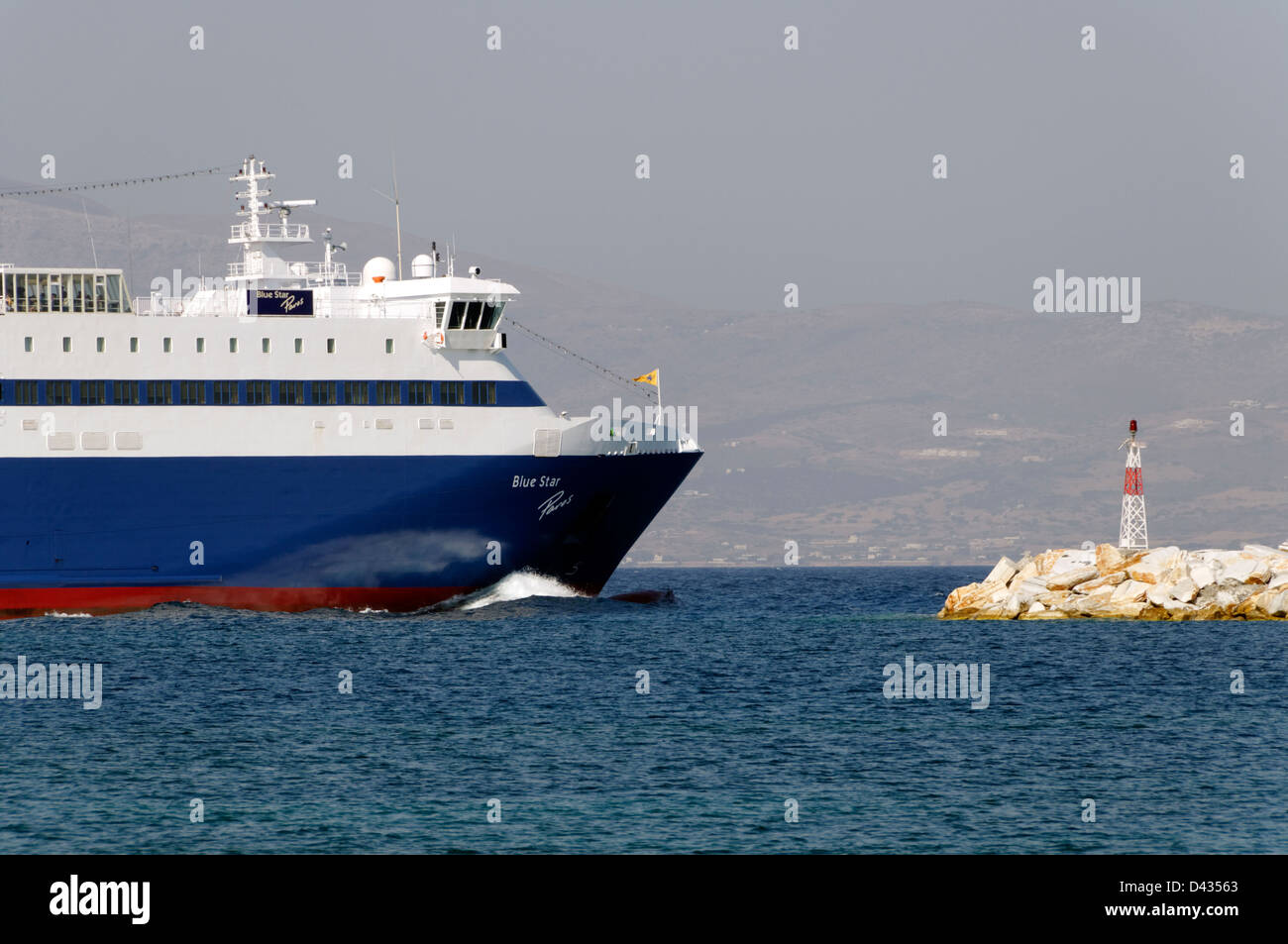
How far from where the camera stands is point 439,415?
51.3 m

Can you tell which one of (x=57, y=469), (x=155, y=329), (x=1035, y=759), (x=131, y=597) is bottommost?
(x=1035, y=759)

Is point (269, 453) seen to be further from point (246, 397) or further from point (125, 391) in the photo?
point (125, 391)

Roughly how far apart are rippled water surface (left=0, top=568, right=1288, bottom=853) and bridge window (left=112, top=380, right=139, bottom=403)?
6814 millimetres

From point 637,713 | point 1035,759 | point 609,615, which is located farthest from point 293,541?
point 1035,759

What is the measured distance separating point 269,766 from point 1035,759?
1422cm

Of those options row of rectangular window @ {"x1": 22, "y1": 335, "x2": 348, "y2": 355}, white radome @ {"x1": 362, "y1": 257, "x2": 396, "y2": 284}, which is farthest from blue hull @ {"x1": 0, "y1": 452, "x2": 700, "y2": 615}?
white radome @ {"x1": 362, "y1": 257, "x2": 396, "y2": 284}

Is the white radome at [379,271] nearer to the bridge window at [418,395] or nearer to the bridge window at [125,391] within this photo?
the bridge window at [418,395]

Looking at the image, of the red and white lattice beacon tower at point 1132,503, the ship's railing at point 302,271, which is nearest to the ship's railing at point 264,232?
the ship's railing at point 302,271

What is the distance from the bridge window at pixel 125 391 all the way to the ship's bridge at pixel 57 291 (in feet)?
8.00

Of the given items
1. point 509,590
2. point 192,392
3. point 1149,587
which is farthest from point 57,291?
point 1149,587

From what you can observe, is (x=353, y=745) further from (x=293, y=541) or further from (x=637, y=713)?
(x=293, y=541)

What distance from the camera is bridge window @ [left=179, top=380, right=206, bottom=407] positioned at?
50.5 meters

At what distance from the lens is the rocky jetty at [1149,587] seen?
61.9m

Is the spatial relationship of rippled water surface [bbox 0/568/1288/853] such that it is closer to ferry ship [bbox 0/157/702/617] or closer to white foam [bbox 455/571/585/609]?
white foam [bbox 455/571/585/609]
